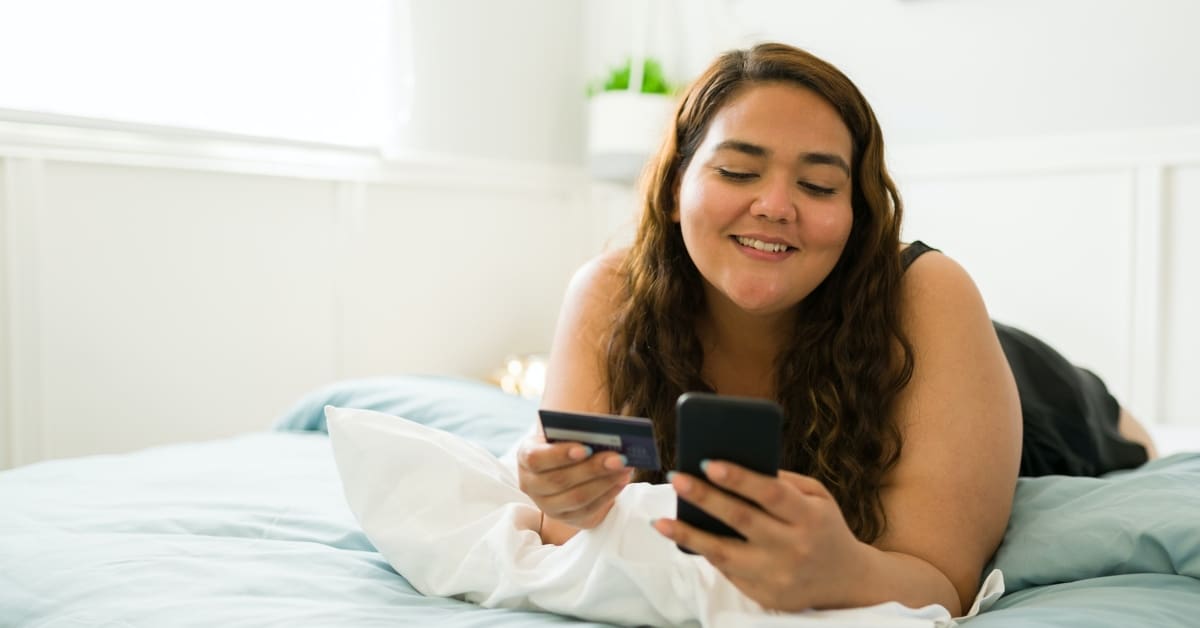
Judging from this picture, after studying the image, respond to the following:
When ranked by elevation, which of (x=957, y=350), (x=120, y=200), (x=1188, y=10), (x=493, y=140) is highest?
(x=1188, y=10)

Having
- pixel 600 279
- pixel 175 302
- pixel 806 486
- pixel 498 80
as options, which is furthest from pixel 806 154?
pixel 498 80

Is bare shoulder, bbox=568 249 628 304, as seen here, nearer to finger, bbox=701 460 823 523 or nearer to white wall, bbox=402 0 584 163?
finger, bbox=701 460 823 523

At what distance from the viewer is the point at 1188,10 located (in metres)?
2.26

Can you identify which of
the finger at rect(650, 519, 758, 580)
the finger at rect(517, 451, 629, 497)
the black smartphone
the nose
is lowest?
the finger at rect(650, 519, 758, 580)

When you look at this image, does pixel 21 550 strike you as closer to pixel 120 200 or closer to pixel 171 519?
pixel 171 519

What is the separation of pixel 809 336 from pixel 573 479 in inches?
19.0

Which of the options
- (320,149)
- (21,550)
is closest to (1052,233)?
(320,149)

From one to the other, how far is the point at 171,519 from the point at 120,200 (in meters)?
1.21

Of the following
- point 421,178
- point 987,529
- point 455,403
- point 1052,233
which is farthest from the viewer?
point 421,178

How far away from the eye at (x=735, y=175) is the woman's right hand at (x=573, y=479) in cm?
43

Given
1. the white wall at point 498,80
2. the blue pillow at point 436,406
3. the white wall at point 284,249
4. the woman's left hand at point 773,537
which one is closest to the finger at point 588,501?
the woman's left hand at point 773,537

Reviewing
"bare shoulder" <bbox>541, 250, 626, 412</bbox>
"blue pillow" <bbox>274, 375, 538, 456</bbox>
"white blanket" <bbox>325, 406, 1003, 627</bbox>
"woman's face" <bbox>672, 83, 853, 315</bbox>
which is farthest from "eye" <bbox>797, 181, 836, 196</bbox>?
"blue pillow" <bbox>274, 375, 538, 456</bbox>

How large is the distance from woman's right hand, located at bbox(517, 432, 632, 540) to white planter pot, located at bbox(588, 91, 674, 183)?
217 cm

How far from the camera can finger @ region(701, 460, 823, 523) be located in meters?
0.74
